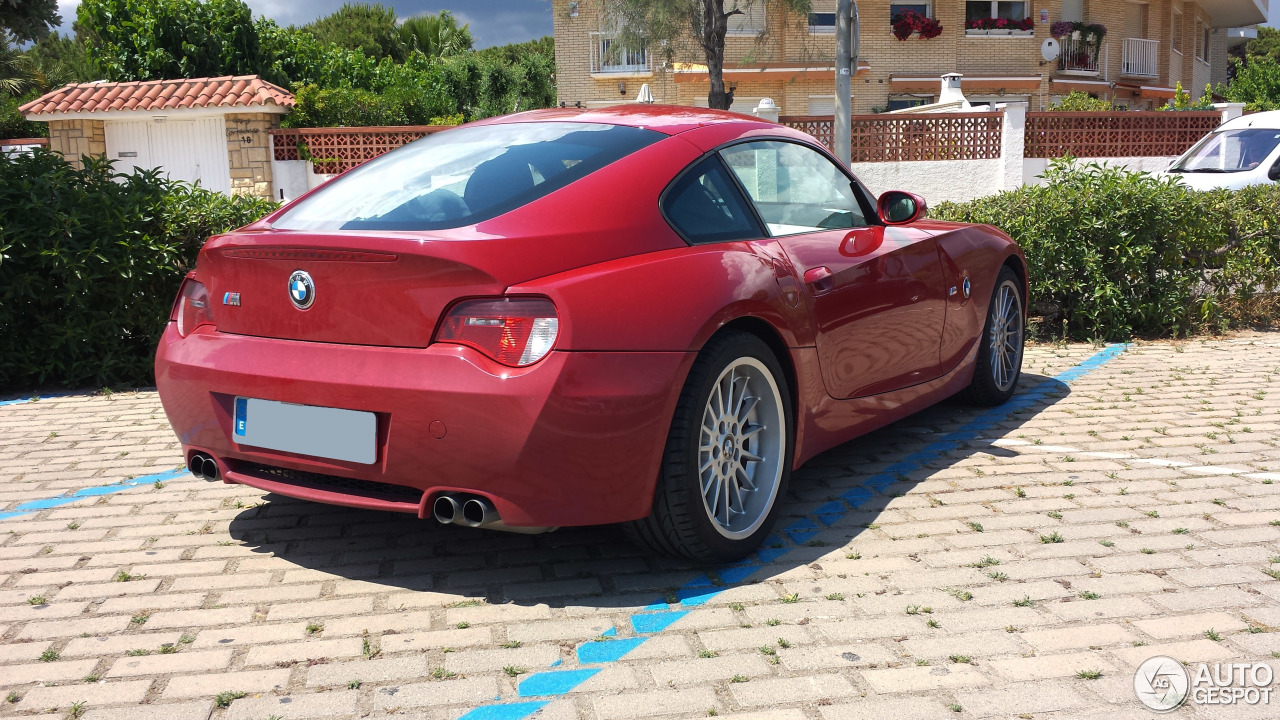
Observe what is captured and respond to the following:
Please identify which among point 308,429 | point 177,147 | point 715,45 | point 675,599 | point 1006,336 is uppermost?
point 715,45

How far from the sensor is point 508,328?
114 inches

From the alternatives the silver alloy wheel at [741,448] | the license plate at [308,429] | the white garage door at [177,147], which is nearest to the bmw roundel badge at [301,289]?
the license plate at [308,429]

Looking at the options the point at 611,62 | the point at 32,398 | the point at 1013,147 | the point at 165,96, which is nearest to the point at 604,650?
the point at 32,398

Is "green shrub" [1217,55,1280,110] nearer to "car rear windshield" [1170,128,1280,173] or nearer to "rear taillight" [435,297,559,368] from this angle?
"car rear windshield" [1170,128,1280,173]

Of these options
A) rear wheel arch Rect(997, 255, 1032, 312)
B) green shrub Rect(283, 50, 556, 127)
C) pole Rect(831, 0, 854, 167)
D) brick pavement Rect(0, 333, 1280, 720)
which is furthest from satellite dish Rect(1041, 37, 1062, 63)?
brick pavement Rect(0, 333, 1280, 720)

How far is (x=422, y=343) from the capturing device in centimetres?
297

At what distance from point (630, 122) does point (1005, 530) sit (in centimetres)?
202

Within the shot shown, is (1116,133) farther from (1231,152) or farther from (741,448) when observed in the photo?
(741,448)

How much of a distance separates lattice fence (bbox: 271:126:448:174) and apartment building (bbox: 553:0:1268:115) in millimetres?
13103

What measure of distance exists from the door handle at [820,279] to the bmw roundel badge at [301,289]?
1.70 metres

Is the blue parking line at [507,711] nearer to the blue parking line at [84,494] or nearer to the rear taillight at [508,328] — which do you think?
the rear taillight at [508,328]

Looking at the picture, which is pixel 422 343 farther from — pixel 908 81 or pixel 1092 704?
pixel 908 81

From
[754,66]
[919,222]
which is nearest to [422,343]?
[919,222]

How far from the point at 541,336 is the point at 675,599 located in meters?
0.94
